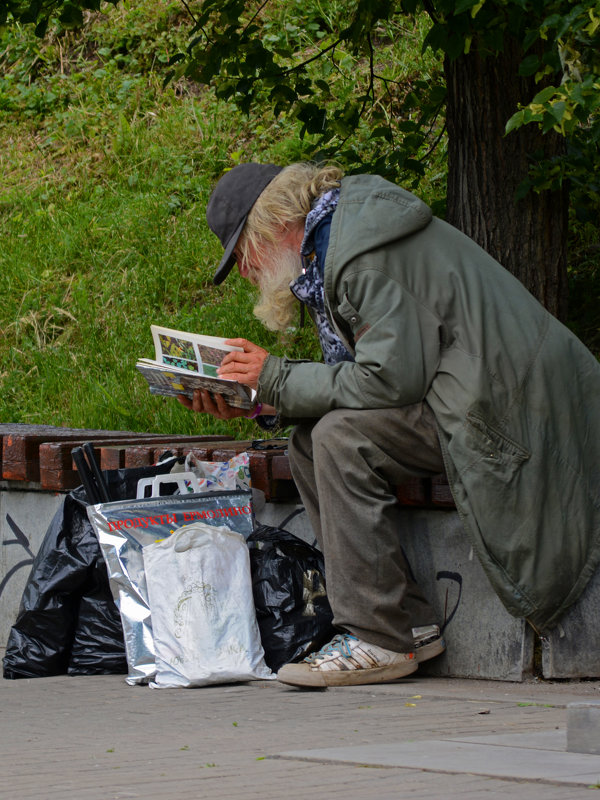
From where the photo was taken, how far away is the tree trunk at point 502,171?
5406 mm

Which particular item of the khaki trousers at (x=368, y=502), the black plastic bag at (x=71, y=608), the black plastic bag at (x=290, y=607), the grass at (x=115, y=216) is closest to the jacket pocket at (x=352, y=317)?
the khaki trousers at (x=368, y=502)

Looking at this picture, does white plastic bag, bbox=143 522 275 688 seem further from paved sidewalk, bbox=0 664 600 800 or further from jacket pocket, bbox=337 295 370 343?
jacket pocket, bbox=337 295 370 343

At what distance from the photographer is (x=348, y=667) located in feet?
12.4

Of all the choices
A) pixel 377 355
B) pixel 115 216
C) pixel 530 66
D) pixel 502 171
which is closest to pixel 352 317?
pixel 377 355

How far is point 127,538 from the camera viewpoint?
418 cm

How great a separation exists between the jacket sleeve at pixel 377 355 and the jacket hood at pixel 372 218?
0.31 feet

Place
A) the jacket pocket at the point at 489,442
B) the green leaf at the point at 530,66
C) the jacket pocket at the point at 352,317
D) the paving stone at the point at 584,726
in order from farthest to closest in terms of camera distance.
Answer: the green leaf at the point at 530,66
the jacket pocket at the point at 352,317
the jacket pocket at the point at 489,442
the paving stone at the point at 584,726

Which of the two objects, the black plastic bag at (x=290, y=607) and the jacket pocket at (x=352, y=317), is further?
the black plastic bag at (x=290, y=607)

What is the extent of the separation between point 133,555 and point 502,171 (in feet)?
8.01

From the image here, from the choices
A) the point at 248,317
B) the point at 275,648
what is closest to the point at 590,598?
the point at 275,648

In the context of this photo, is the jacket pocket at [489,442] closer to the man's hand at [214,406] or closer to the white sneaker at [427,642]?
the white sneaker at [427,642]

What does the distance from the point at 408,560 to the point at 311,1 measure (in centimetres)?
821

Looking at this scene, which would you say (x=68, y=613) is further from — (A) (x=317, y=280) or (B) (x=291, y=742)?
(B) (x=291, y=742)

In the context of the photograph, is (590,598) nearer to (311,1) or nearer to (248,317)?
(248,317)
